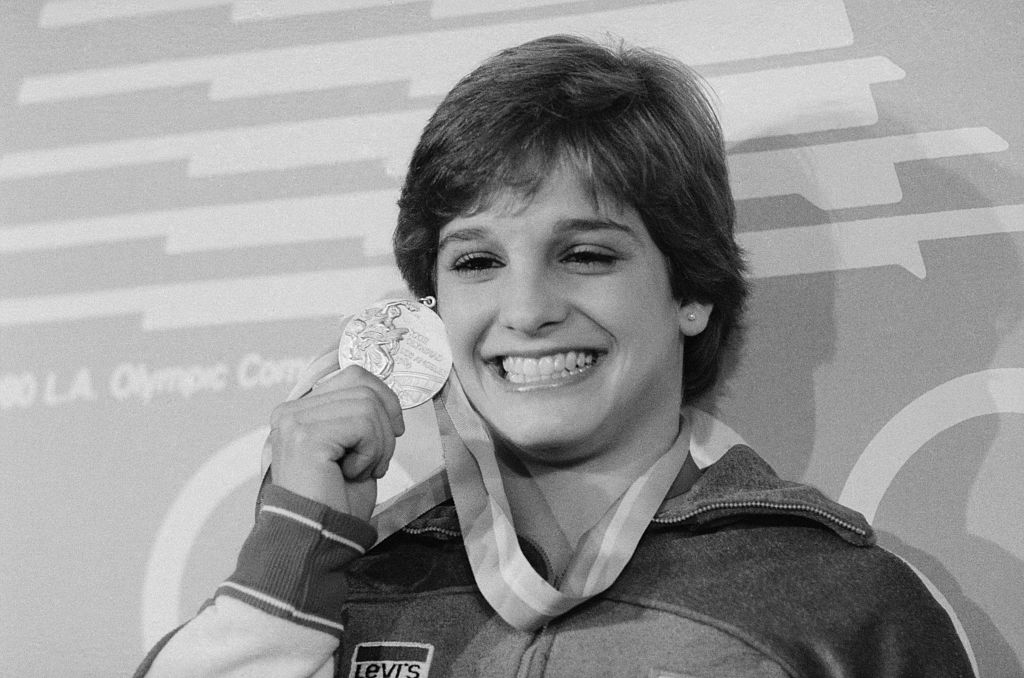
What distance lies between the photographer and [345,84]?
181 cm

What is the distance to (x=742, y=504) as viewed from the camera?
4.15 ft

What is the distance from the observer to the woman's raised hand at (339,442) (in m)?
1.16

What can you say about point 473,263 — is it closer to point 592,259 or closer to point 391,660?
point 592,259

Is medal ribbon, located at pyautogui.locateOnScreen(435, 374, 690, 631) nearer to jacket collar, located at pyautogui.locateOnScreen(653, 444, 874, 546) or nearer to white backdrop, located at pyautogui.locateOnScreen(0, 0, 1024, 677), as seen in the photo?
jacket collar, located at pyautogui.locateOnScreen(653, 444, 874, 546)

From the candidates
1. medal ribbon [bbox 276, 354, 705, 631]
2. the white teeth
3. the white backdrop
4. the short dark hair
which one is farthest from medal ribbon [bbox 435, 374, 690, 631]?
the white backdrop

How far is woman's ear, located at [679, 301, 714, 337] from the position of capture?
4.75ft

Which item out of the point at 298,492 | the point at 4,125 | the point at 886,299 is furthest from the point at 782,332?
the point at 4,125

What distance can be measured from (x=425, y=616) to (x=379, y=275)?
623 mm

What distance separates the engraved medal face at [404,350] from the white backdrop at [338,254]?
38 centimetres

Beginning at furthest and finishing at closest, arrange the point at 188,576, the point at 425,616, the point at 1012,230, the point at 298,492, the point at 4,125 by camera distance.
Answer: the point at 4,125 → the point at 188,576 → the point at 1012,230 → the point at 425,616 → the point at 298,492

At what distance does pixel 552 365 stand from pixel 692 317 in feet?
0.77

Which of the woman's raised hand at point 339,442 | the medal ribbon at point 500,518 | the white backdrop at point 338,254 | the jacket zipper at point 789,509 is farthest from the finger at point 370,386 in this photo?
the white backdrop at point 338,254

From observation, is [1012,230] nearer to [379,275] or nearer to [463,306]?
[463,306]

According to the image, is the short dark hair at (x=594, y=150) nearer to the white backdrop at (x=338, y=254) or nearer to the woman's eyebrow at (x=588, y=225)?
the woman's eyebrow at (x=588, y=225)
